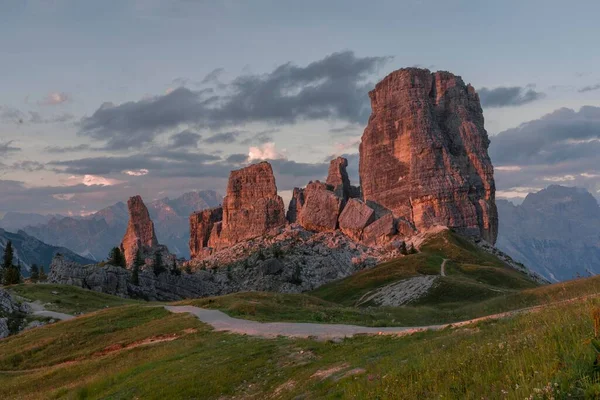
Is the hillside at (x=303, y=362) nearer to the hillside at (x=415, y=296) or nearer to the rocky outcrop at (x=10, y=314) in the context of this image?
the hillside at (x=415, y=296)

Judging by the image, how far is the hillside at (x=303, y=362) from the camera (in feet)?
39.9

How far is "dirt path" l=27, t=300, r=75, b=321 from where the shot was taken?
73162 mm

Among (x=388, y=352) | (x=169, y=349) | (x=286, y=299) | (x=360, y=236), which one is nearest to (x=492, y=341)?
(x=388, y=352)

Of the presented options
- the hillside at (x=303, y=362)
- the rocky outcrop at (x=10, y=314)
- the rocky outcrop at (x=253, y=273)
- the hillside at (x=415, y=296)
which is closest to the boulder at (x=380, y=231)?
the rocky outcrop at (x=253, y=273)

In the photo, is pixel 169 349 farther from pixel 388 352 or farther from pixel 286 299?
pixel 286 299

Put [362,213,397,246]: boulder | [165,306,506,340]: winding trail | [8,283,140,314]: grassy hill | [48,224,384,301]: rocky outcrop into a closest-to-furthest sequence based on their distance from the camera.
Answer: [165,306,506,340]: winding trail
[8,283,140,314]: grassy hill
[48,224,384,301]: rocky outcrop
[362,213,397,246]: boulder

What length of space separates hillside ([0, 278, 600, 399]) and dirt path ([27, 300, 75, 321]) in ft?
61.5

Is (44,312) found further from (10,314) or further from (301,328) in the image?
(301,328)

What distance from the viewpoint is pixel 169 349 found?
1406 inches

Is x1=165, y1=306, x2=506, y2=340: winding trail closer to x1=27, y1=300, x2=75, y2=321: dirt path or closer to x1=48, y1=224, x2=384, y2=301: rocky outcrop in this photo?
x1=27, y1=300, x2=75, y2=321: dirt path

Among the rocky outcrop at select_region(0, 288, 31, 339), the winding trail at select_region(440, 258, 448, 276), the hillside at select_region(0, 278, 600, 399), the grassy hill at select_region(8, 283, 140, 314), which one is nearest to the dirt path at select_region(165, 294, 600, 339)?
the hillside at select_region(0, 278, 600, 399)

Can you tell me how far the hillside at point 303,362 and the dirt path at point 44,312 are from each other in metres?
18.7

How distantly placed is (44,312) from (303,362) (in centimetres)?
6361

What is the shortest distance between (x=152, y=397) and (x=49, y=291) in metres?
75.7
